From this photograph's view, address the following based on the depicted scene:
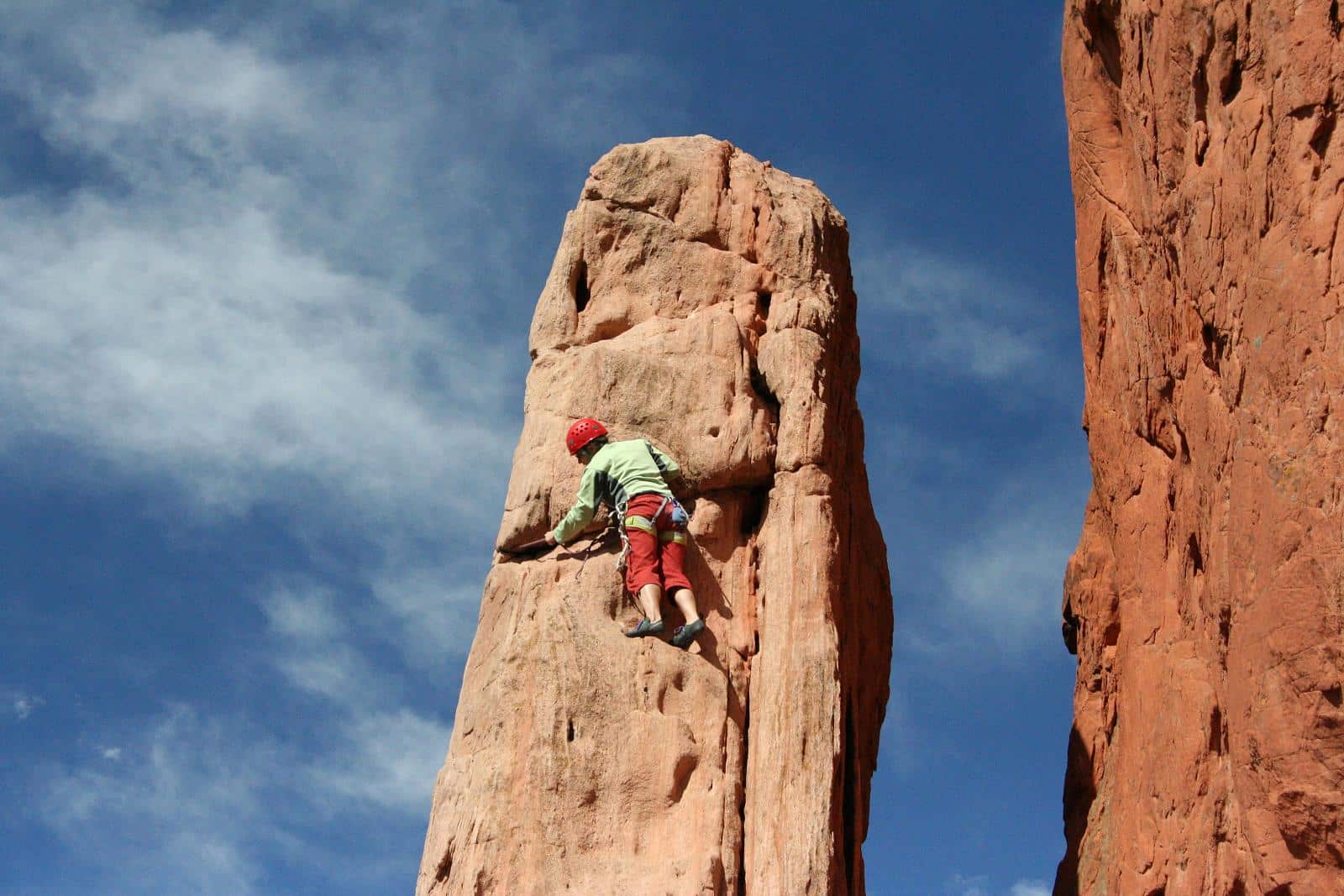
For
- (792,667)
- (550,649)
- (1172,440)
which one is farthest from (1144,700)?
(550,649)

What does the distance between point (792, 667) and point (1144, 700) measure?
295 centimetres

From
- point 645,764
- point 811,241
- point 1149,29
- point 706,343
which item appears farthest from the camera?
point 811,241

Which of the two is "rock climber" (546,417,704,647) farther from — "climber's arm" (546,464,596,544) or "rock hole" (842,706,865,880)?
"rock hole" (842,706,865,880)

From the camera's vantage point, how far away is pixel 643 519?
511 inches

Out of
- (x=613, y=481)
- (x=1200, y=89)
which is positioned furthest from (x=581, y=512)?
(x=1200, y=89)

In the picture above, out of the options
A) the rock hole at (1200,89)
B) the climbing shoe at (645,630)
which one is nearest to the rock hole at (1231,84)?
the rock hole at (1200,89)

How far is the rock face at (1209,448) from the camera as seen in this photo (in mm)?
9594

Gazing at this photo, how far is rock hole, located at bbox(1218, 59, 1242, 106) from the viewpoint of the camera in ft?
36.7

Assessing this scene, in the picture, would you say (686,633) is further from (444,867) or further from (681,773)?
(444,867)

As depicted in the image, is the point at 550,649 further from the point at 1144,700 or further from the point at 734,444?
the point at 1144,700

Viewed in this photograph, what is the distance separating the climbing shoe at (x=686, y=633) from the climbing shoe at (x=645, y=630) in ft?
0.45

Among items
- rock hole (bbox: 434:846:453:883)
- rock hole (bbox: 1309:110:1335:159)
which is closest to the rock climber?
rock hole (bbox: 434:846:453:883)

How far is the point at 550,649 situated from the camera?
41.2ft

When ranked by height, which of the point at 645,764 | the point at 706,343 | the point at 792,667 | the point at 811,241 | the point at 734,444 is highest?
the point at 811,241
